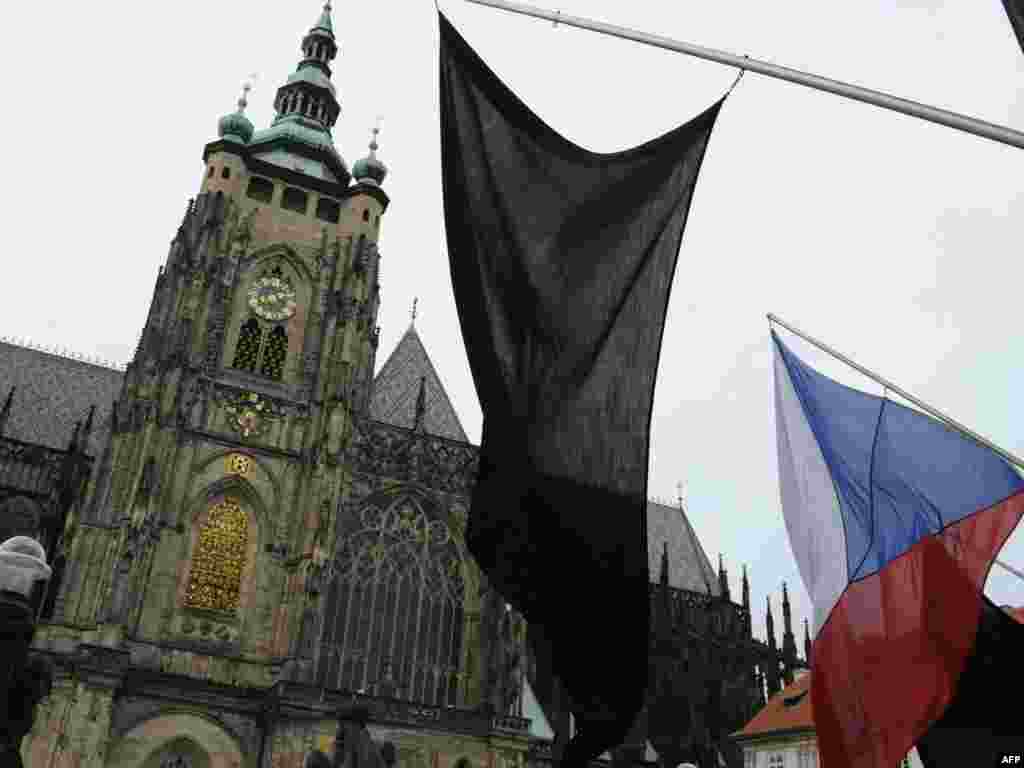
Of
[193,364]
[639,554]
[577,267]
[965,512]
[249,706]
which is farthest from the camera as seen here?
[193,364]

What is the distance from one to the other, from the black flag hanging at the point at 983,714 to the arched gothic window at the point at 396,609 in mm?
22423

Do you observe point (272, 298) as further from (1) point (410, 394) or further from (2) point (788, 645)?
(2) point (788, 645)

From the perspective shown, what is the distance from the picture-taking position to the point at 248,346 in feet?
112

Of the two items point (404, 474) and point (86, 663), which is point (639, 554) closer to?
point (86, 663)

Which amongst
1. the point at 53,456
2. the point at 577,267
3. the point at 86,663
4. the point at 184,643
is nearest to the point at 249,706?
the point at 184,643

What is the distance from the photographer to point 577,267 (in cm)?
547

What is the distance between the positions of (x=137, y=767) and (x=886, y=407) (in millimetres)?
22807

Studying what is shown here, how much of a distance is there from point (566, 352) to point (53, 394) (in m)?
39.5

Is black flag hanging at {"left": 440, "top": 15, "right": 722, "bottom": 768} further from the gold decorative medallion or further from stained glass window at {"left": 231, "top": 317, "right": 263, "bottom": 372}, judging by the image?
the gold decorative medallion

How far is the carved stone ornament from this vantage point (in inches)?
1258

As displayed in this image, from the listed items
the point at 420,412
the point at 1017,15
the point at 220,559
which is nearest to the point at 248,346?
the point at 420,412

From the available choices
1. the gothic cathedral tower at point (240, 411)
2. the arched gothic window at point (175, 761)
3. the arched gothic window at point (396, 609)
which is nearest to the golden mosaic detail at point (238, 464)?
the gothic cathedral tower at point (240, 411)

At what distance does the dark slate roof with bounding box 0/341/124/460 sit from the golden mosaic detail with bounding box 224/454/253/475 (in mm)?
7569

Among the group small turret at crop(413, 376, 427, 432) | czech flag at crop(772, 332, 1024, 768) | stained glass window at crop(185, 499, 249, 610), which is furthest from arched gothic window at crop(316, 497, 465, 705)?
czech flag at crop(772, 332, 1024, 768)
